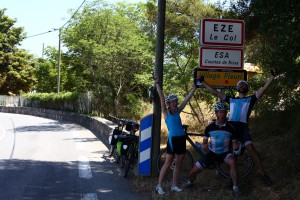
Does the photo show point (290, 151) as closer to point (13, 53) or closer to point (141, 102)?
point (141, 102)

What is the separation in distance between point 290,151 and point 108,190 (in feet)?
12.0

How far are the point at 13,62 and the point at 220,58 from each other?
2054 inches

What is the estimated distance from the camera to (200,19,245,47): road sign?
23.1 feet

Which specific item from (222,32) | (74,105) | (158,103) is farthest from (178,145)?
(74,105)

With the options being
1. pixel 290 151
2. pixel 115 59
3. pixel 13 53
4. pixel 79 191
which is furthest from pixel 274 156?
pixel 13 53

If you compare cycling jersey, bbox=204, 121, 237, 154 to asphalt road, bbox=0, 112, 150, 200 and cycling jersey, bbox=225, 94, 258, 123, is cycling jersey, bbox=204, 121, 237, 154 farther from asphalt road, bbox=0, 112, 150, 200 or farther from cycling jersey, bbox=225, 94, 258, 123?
asphalt road, bbox=0, 112, 150, 200

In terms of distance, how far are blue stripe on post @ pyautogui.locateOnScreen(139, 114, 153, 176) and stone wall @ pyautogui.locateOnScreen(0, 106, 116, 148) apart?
450cm

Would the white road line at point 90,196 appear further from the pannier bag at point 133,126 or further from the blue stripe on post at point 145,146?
the pannier bag at point 133,126

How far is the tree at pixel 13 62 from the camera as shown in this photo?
178 feet

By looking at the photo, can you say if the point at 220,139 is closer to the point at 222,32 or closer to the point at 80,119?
the point at 222,32

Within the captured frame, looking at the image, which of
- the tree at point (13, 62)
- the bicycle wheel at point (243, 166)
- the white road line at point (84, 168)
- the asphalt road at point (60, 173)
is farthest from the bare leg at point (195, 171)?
the tree at point (13, 62)

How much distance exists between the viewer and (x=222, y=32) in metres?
7.10

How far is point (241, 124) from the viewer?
21.0 feet

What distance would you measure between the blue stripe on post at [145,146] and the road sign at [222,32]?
6.35ft
